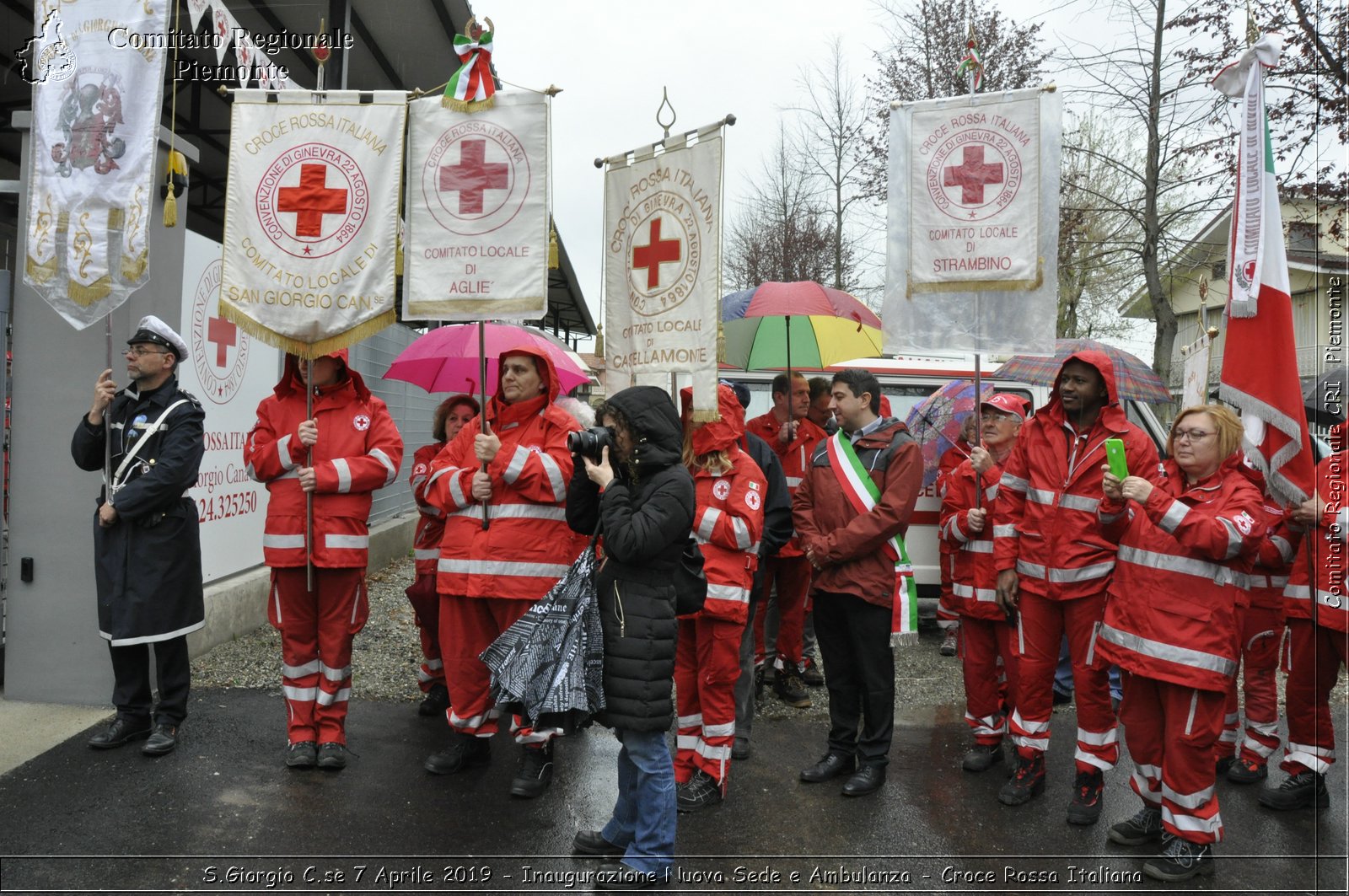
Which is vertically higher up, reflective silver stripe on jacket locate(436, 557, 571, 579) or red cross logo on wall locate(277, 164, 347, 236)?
red cross logo on wall locate(277, 164, 347, 236)

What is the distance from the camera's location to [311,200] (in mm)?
4848

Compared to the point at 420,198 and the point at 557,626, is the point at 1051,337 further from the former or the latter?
the point at 420,198

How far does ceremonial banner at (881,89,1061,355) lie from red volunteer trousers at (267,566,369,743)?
3.13 metres

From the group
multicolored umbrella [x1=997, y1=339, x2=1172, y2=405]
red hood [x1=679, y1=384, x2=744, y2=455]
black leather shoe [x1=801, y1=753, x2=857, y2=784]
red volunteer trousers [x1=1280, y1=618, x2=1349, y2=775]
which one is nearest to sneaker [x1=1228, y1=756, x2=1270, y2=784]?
red volunteer trousers [x1=1280, y1=618, x2=1349, y2=775]

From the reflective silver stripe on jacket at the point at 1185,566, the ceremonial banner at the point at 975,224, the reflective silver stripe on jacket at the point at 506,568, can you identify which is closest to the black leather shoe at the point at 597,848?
the reflective silver stripe on jacket at the point at 506,568

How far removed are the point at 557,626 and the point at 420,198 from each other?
2.34 metres

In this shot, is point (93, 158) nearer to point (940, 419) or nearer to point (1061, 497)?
point (1061, 497)

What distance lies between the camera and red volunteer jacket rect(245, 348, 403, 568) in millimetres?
4852

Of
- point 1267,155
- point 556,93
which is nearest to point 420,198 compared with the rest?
point 556,93

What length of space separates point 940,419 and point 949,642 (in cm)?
185

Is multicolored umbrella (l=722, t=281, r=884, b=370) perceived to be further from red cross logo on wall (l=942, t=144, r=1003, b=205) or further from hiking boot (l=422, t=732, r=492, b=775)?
hiking boot (l=422, t=732, r=492, b=775)

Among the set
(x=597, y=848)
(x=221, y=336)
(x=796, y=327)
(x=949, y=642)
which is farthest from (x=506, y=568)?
(x=949, y=642)

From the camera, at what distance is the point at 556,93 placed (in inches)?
184

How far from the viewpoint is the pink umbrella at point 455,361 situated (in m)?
6.15
